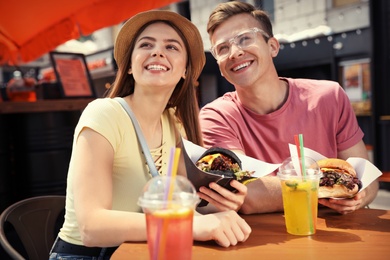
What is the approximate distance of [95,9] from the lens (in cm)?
435

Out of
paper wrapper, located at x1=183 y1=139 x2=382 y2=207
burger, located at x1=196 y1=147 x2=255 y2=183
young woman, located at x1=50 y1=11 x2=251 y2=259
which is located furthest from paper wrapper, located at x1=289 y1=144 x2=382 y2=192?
young woman, located at x1=50 y1=11 x2=251 y2=259

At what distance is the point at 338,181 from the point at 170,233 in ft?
2.78

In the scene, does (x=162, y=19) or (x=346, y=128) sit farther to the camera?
(x=346, y=128)

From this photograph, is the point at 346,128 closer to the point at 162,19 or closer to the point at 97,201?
the point at 162,19

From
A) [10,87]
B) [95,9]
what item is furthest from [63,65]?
[95,9]

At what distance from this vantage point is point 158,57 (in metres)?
1.87

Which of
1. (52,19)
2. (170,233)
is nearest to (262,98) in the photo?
(170,233)

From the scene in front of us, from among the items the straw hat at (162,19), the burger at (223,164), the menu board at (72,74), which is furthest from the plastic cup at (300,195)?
the menu board at (72,74)

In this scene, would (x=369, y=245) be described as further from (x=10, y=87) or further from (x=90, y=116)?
(x=10, y=87)

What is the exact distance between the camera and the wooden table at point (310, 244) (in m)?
1.26

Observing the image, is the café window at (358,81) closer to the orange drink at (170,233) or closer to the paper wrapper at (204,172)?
the paper wrapper at (204,172)

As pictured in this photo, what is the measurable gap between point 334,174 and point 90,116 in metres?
0.94

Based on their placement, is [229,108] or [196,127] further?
[229,108]

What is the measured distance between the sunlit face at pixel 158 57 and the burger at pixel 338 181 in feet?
2.45
